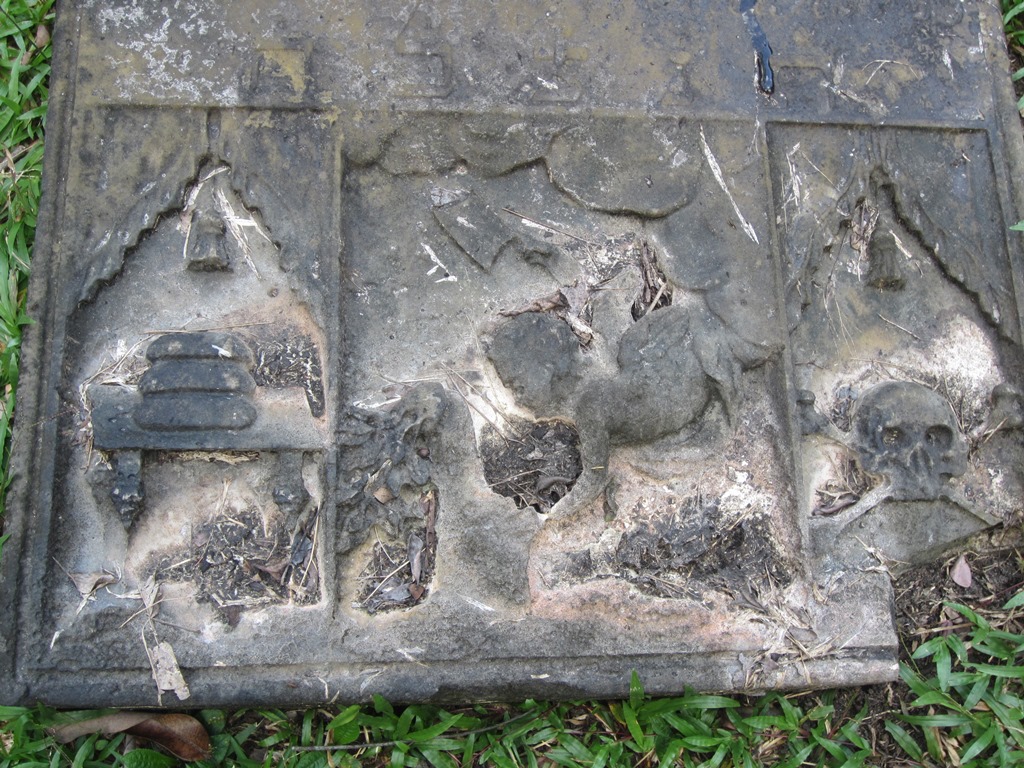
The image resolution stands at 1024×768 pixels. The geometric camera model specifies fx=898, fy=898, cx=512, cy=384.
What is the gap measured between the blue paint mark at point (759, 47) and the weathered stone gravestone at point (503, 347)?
11mm

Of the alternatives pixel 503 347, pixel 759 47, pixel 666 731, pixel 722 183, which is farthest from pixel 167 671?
pixel 759 47

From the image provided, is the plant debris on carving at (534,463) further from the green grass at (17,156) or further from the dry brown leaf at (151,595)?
the green grass at (17,156)

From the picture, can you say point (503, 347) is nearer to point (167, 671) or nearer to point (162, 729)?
point (167, 671)

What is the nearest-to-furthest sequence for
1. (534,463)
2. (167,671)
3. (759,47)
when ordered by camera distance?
(167,671) → (534,463) → (759,47)

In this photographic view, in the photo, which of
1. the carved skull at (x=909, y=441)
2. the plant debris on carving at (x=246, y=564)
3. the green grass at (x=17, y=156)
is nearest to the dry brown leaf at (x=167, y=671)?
the plant debris on carving at (x=246, y=564)

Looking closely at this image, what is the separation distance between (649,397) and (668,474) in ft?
0.75

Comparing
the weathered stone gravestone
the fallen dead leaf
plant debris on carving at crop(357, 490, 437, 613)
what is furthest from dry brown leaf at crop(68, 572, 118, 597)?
plant debris on carving at crop(357, 490, 437, 613)

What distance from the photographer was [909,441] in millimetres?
2629

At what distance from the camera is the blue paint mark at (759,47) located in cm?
283

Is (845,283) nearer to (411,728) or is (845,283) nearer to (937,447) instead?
(937,447)

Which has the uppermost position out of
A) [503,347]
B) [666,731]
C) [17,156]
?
[17,156]

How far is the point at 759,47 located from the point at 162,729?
8.87 feet

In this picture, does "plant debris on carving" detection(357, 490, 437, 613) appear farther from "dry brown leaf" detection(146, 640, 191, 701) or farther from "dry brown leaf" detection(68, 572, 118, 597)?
"dry brown leaf" detection(68, 572, 118, 597)

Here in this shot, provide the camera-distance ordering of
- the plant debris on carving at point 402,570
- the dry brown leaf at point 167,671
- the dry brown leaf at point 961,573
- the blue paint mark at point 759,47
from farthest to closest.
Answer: the blue paint mark at point 759,47 < the dry brown leaf at point 961,573 < the plant debris on carving at point 402,570 < the dry brown leaf at point 167,671
